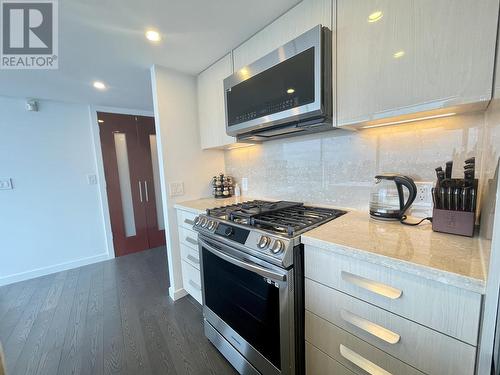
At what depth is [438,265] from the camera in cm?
64

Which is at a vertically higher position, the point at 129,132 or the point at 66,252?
the point at 129,132

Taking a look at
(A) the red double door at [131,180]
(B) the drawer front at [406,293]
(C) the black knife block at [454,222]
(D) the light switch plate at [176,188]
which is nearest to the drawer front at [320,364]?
(B) the drawer front at [406,293]

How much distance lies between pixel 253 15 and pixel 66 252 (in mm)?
3593

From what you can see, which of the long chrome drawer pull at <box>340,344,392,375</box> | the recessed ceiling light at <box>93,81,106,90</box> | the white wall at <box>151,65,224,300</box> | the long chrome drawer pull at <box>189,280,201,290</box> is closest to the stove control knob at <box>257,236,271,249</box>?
the long chrome drawer pull at <box>340,344,392,375</box>

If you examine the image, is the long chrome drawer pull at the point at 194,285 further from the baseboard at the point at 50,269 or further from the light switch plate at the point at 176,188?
the baseboard at the point at 50,269

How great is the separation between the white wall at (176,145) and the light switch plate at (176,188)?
3cm

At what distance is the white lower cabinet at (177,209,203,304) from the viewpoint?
1.81 meters

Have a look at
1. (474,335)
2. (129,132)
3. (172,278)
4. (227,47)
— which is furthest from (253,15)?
(129,132)

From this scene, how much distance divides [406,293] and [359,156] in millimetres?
869

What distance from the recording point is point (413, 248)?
0.78 metres

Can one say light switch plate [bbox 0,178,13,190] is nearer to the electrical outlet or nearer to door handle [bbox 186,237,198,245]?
door handle [bbox 186,237,198,245]

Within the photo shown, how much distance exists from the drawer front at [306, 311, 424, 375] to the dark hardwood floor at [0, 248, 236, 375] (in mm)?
767

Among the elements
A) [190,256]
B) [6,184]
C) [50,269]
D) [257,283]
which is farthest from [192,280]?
[6,184]

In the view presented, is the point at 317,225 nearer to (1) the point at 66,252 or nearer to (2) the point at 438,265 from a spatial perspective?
(2) the point at 438,265
